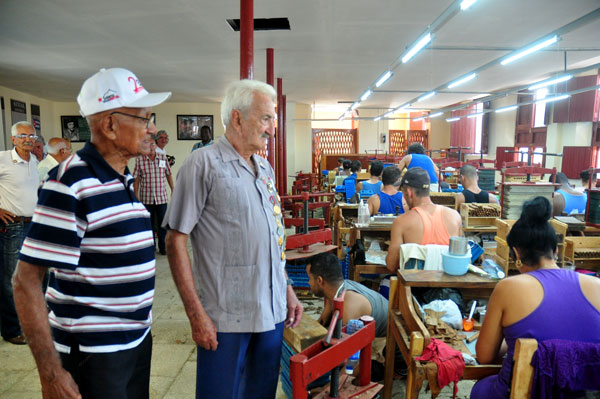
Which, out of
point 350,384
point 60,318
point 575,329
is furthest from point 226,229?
point 575,329

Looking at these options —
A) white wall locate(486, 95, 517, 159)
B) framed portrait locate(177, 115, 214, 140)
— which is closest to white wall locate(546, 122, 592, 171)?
white wall locate(486, 95, 517, 159)

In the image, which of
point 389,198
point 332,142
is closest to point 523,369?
point 389,198

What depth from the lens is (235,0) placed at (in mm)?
4941

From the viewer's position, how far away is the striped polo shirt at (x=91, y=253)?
1135 mm

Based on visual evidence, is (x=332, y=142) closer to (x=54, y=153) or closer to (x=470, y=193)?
(x=470, y=193)

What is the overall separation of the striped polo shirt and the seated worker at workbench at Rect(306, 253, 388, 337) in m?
1.48

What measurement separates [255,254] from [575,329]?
1255mm

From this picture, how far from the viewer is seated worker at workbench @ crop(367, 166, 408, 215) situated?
4746mm

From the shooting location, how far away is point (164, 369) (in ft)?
9.77

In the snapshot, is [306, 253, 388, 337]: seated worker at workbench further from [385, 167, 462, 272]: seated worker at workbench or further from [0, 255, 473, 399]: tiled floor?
[0, 255, 473, 399]: tiled floor

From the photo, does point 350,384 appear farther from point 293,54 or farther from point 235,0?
point 293,54

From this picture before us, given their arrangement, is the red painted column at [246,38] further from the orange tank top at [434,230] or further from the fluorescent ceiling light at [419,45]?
the orange tank top at [434,230]

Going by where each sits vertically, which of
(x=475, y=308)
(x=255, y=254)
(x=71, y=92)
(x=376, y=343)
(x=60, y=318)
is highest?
(x=71, y=92)

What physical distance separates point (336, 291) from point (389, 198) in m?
2.38
